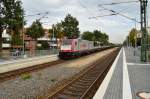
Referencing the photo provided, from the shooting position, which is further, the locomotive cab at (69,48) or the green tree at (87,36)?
the green tree at (87,36)

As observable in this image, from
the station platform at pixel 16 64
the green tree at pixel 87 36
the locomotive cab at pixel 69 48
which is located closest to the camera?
the station platform at pixel 16 64

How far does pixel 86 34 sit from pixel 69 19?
37.1 metres

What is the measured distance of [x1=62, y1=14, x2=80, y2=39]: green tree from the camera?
80.9 metres

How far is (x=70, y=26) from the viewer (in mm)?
81562

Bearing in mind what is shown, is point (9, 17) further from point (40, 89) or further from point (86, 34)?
point (86, 34)

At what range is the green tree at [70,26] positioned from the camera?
266ft

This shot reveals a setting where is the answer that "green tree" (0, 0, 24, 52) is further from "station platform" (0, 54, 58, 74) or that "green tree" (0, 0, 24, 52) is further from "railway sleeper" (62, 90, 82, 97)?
"railway sleeper" (62, 90, 82, 97)

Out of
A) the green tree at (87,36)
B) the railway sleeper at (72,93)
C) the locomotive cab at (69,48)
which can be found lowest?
the railway sleeper at (72,93)

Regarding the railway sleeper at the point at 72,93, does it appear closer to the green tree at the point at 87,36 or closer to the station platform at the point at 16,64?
the station platform at the point at 16,64

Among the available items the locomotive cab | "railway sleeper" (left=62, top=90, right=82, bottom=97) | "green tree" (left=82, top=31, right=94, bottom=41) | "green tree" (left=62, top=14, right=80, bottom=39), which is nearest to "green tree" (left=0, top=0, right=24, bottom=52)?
the locomotive cab

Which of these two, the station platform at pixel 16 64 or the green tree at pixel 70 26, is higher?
the green tree at pixel 70 26

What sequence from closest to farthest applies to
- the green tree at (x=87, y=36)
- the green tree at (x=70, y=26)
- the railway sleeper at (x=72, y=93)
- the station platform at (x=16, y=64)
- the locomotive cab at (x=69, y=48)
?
1. the railway sleeper at (x=72, y=93)
2. the station platform at (x=16, y=64)
3. the locomotive cab at (x=69, y=48)
4. the green tree at (x=70, y=26)
5. the green tree at (x=87, y=36)

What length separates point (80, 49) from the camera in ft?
149

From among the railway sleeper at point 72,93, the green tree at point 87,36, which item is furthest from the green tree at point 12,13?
the green tree at point 87,36
